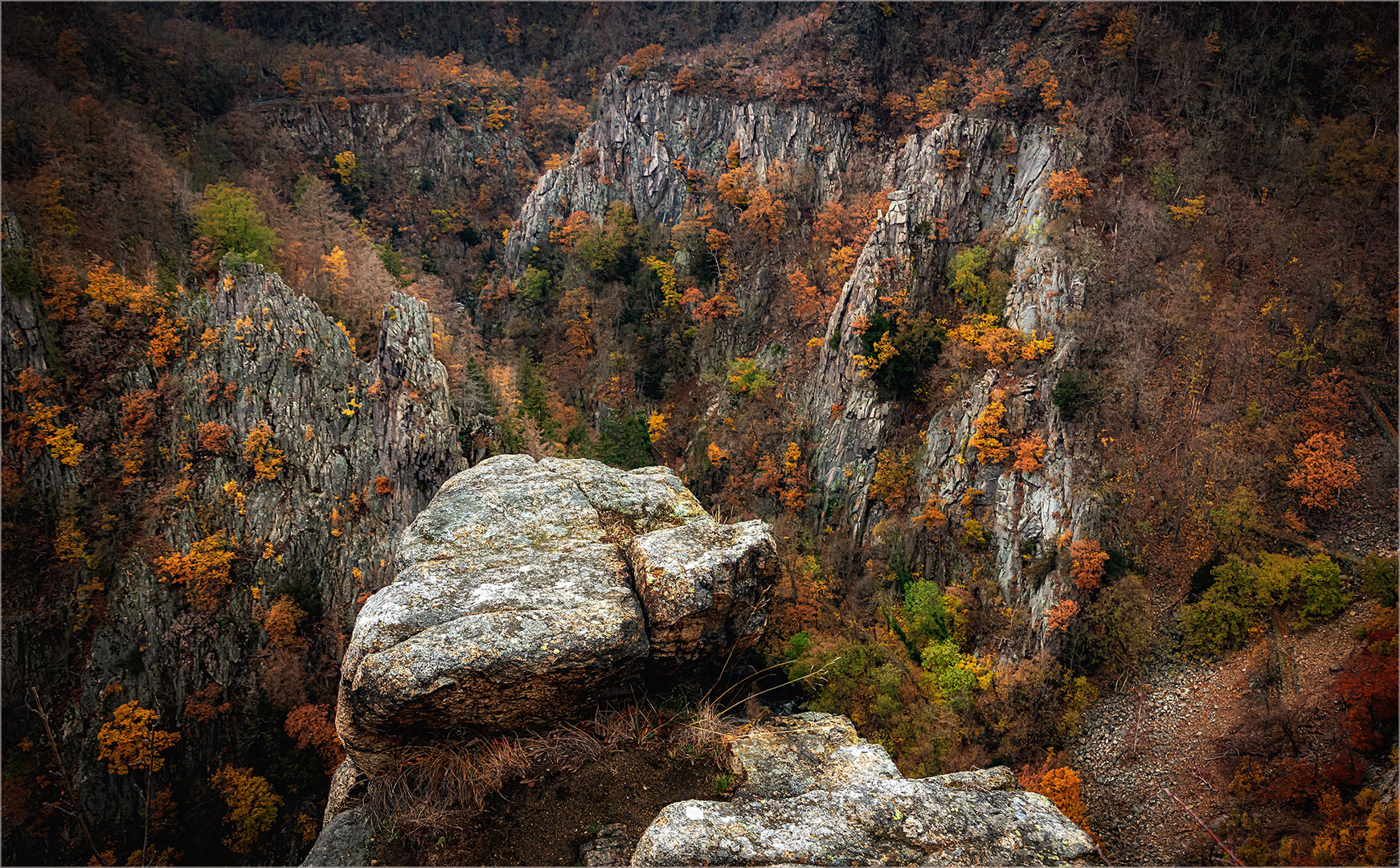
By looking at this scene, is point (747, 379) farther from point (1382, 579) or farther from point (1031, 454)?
point (1382, 579)

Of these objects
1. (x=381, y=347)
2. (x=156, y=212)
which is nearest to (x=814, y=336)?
(x=381, y=347)

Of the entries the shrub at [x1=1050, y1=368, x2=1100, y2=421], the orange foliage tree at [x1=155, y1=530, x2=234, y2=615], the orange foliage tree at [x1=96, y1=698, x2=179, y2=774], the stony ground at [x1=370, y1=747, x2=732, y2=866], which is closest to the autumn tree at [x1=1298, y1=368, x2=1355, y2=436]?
the shrub at [x1=1050, y1=368, x2=1100, y2=421]

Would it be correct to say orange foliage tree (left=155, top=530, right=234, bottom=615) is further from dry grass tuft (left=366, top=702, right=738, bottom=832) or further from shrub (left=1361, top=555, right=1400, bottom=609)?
shrub (left=1361, top=555, right=1400, bottom=609)

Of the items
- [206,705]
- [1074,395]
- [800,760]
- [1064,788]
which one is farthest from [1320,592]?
[206,705]

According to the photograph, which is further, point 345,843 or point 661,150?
point 661,150

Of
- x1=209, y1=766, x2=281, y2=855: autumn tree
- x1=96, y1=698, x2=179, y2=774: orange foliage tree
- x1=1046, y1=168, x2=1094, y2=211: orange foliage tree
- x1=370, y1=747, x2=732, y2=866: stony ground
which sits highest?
x1=1046, y1=168, x2=1094, y2=211: orange foliage tree

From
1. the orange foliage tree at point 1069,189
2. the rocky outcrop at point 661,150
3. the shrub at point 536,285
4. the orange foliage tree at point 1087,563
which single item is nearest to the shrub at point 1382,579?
the orange foliage tree at point 1087,563
